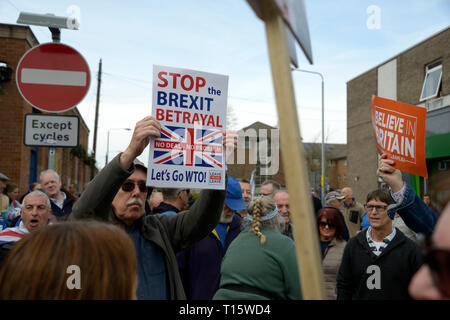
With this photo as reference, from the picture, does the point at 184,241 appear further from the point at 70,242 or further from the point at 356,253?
the point at 356,253

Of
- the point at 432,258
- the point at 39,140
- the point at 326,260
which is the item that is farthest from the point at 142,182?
the point at 39,140

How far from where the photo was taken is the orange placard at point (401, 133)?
10.0 feet

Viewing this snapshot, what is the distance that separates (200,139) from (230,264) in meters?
0.81

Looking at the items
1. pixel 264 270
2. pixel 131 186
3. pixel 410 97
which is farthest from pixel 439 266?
pixel 410 97

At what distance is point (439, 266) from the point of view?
105 cm

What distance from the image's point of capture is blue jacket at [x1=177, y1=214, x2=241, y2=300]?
3359 mm

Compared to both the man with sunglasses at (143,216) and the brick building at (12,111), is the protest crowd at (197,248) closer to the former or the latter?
the man with sunglasses at (143,216)

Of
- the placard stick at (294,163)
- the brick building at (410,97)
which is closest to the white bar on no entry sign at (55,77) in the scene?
the placard stick at (294,163)

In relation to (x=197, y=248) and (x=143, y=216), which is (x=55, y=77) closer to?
(x=197, y=248)

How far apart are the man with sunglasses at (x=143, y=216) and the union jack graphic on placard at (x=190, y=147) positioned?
0.26 feet

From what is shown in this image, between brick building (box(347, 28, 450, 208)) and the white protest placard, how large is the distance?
975 cm

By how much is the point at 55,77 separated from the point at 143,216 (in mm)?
2618

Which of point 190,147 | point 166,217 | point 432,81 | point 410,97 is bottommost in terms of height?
point 166,217

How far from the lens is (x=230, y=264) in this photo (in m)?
2.72
